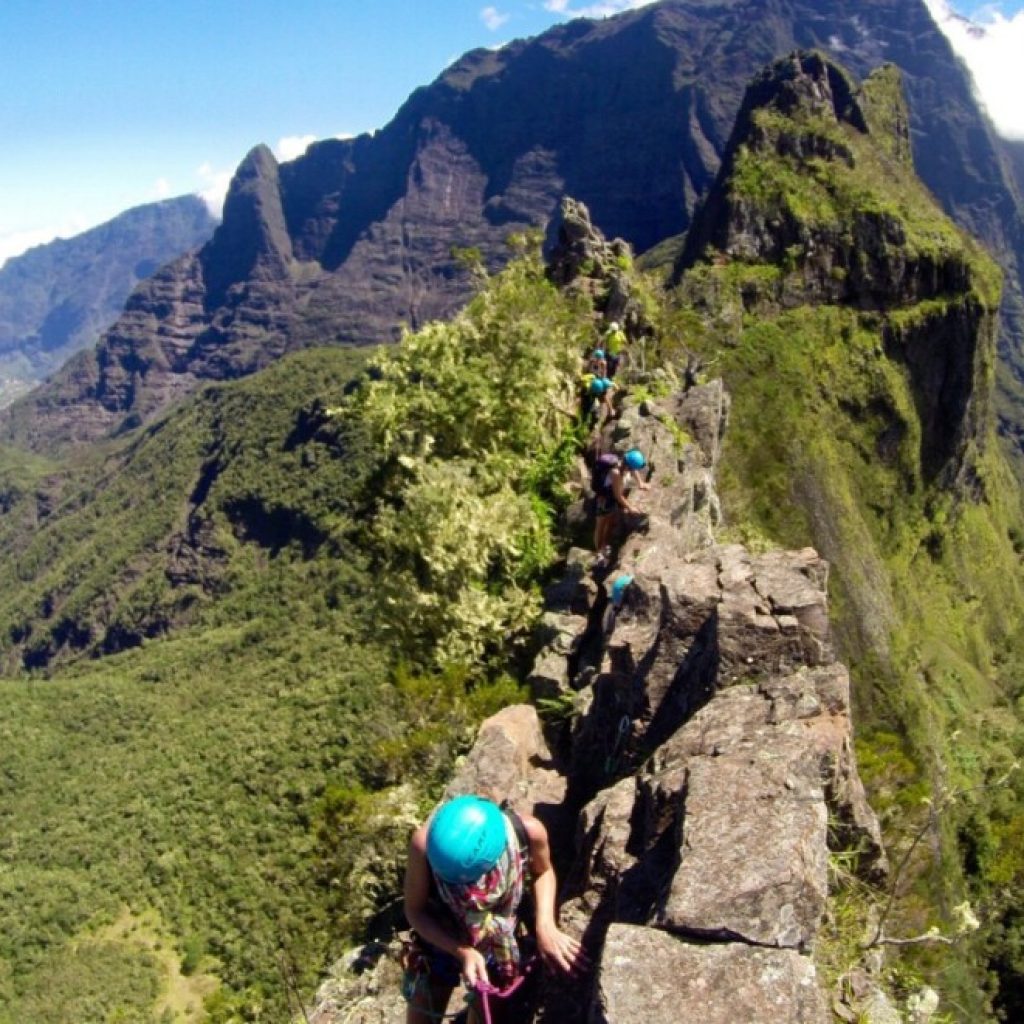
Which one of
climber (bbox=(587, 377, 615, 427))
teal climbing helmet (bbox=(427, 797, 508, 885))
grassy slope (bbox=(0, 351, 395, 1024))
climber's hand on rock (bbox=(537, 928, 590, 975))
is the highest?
climber (bbox=(587, 377, 615, 427))

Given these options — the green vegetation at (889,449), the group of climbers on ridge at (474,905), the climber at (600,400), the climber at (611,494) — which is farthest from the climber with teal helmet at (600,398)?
the group of climbers on ridge at (474,905)

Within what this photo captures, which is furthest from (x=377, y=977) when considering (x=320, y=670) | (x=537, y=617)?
(x=320, y=670)

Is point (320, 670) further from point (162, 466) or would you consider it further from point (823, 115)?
point (162, 466)

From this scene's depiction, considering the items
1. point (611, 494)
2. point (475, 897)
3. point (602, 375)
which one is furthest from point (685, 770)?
point (602, 375)

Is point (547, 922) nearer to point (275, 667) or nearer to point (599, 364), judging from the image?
point (599, 364)

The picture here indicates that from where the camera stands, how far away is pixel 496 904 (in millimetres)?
5770

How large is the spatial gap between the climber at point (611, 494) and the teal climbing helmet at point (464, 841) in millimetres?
8458

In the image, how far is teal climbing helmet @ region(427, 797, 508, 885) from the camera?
5.45 metres

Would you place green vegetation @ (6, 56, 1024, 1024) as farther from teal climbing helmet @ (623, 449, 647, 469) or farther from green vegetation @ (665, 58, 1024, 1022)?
teal climbing helmet @ (623, 449, 647, 469)

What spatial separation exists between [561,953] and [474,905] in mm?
688

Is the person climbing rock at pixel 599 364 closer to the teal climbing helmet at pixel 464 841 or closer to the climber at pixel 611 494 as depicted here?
the climber at pixel 611 494

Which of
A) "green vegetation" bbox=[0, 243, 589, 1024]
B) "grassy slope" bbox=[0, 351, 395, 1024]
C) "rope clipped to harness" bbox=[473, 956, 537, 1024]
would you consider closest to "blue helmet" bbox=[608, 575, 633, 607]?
"green vegetation" bbox=[0, 243, 589, 1024]

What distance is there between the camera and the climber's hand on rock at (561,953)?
5.83 metres

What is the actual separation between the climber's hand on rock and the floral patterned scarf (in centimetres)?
20
